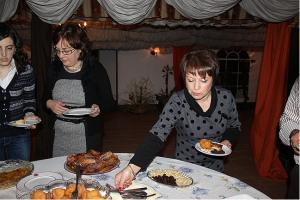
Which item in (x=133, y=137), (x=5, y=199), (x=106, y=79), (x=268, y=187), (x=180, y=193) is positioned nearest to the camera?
(x=5, y=199)

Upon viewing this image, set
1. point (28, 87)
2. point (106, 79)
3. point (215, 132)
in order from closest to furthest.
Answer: point (215, 132) → point (28, 87) → point (106, 79)

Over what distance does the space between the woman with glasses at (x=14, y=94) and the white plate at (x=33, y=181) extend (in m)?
A: 0.74

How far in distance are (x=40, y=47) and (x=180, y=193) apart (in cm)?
332

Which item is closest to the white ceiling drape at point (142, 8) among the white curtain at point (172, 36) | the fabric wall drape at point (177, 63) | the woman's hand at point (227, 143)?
the woman's hand at point (227, 143)

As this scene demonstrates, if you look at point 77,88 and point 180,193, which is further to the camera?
point 77,88

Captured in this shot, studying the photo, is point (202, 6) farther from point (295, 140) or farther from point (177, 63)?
point (177, 63)

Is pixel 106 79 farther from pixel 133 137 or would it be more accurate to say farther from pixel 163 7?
pixel 133 137

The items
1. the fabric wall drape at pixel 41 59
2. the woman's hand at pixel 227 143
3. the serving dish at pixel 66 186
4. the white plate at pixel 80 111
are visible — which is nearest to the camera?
the serving dish at pixel 66 186

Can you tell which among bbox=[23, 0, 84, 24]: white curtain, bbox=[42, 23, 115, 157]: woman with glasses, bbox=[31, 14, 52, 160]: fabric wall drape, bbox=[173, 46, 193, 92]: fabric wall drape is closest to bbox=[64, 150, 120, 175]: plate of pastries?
bbox=[42, 23, 115, 157]: woman with glasses

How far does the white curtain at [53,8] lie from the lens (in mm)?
3096

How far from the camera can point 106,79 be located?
238 cm

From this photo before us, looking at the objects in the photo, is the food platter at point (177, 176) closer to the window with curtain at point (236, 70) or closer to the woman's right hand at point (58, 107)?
the woman's right hand at point (58, 107)

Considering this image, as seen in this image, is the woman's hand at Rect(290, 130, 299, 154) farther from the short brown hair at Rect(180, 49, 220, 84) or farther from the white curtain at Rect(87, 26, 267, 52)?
the white curtain at Rect(87, 26, 267, 52)

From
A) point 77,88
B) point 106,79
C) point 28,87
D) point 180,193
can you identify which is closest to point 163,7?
point 106,79
